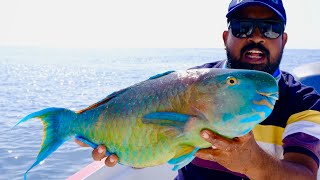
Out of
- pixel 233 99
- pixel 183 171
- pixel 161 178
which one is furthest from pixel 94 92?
pixel 233 99

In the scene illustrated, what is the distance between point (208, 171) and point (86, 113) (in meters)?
1.16

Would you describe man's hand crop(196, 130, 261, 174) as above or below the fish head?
below

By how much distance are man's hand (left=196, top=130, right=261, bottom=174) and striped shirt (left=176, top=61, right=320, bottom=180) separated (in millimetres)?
596

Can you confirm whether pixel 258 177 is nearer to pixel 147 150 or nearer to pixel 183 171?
pixel 147 150

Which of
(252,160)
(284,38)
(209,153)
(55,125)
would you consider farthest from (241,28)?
(55,125)

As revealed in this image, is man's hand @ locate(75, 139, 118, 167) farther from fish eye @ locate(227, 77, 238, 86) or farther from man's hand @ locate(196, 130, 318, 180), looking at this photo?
fish eye @ locate(227, 77, 238, 86)

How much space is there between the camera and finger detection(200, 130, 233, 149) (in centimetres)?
153

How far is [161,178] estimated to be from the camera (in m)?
4.20

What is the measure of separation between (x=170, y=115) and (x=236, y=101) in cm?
28

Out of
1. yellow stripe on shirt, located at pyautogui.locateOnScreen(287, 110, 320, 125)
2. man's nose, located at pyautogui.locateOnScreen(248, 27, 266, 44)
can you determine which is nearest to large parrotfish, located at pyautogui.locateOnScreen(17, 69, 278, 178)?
yellow stripe on shirt, located at pyautogui.locateOnScreen(287, 110, 320, 125)

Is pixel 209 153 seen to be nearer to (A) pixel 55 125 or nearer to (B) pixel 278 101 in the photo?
(A) pixel 55 125

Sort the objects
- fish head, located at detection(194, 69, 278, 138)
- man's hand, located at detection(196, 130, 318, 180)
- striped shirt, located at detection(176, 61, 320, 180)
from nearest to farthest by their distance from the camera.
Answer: fish head, located at detection(194, 69, 278, 138) < man's hand, located at detection(196, 130, 318, 180) < striped shirt, located at detection(176, 61, 320, 180)

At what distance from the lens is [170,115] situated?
1.59m

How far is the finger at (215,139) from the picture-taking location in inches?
60.4
